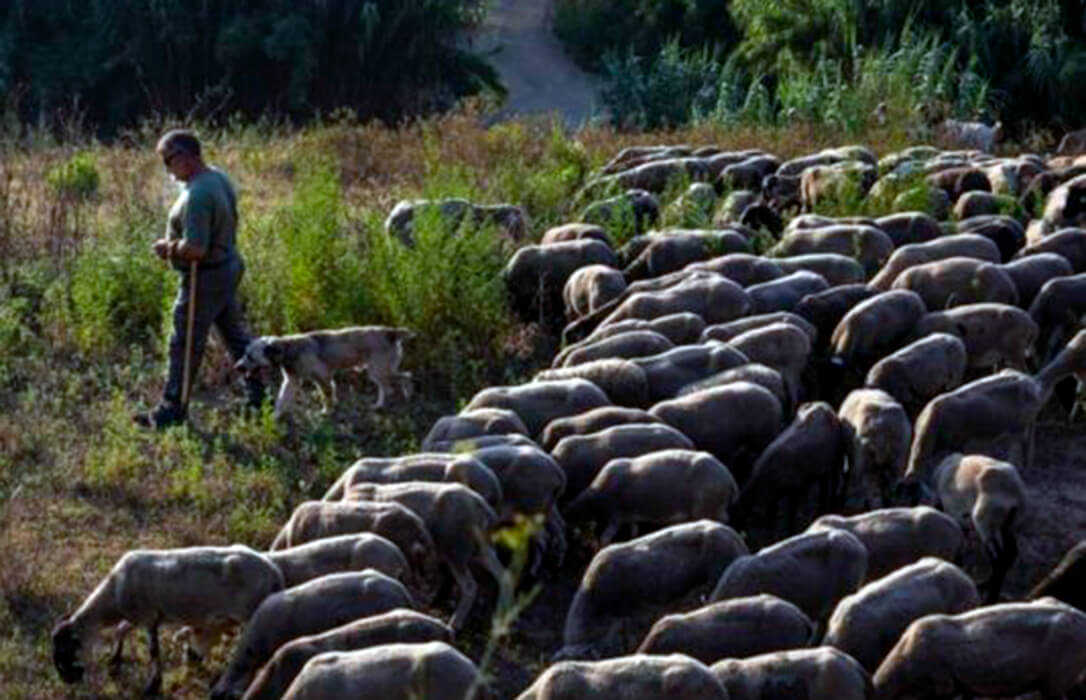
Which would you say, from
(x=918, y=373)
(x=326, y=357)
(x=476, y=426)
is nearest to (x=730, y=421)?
(x=476, y=426)

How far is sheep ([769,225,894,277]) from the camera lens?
18.3m

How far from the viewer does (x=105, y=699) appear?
11.9 m

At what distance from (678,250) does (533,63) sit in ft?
117

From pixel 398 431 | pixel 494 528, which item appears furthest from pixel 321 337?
pixel 494 528

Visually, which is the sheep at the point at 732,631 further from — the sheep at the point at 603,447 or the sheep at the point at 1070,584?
the sheep at the point at 603,447

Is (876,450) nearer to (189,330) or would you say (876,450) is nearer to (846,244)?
(846,244)

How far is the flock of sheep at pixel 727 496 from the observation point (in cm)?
1094

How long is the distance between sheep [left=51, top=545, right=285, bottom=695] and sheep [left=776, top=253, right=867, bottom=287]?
265 inches

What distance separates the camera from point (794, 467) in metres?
14.0

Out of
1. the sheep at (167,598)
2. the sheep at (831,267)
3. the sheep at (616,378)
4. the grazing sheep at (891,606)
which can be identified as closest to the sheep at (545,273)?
the sheep at (831,267)

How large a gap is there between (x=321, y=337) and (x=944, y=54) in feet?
59.3

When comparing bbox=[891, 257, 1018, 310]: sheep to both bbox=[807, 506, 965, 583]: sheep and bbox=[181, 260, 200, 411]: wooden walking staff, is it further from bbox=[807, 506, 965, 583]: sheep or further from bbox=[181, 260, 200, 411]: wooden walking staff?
bbox=[181, 260, 200, 411]: wooden walking staff

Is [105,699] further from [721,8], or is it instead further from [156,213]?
[721,8]

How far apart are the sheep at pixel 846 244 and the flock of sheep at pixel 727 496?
27mm
